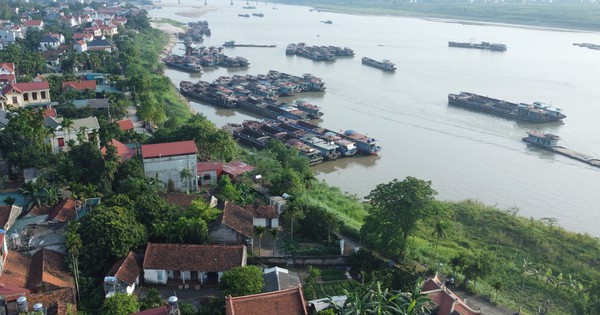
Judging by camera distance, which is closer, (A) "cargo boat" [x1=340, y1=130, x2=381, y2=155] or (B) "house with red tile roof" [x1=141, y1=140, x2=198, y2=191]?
(B) "house with red tile roof" [x1=141, y1=140, x2=198, y2=191]

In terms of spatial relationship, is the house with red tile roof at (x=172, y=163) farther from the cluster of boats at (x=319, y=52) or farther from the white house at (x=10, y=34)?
the cluster of boats at (x=319, y=52)

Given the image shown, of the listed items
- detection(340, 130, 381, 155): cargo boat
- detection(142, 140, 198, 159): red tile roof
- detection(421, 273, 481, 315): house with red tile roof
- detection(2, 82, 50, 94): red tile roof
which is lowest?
detection(340, 130, 381, 155): cargo boat

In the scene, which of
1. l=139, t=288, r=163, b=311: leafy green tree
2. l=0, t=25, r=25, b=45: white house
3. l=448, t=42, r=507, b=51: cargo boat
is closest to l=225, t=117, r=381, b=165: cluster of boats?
l=139, t=288, r=163, b=311: leafy green tree

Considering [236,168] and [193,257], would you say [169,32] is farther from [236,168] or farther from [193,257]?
[193,257]

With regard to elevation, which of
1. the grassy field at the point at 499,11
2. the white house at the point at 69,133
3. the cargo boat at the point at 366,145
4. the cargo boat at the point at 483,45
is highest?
the grassy field at the point at 499,11

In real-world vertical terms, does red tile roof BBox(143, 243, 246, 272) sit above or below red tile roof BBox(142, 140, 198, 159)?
below

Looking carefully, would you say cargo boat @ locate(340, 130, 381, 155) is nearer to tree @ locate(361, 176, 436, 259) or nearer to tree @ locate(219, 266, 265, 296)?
tree @ locate(361, 176, 436, 259)

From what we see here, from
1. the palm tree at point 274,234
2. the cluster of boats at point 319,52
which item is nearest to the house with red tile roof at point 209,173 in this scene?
the palm tree at point 274,234

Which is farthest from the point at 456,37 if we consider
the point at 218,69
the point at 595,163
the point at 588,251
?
the point at 588,251
